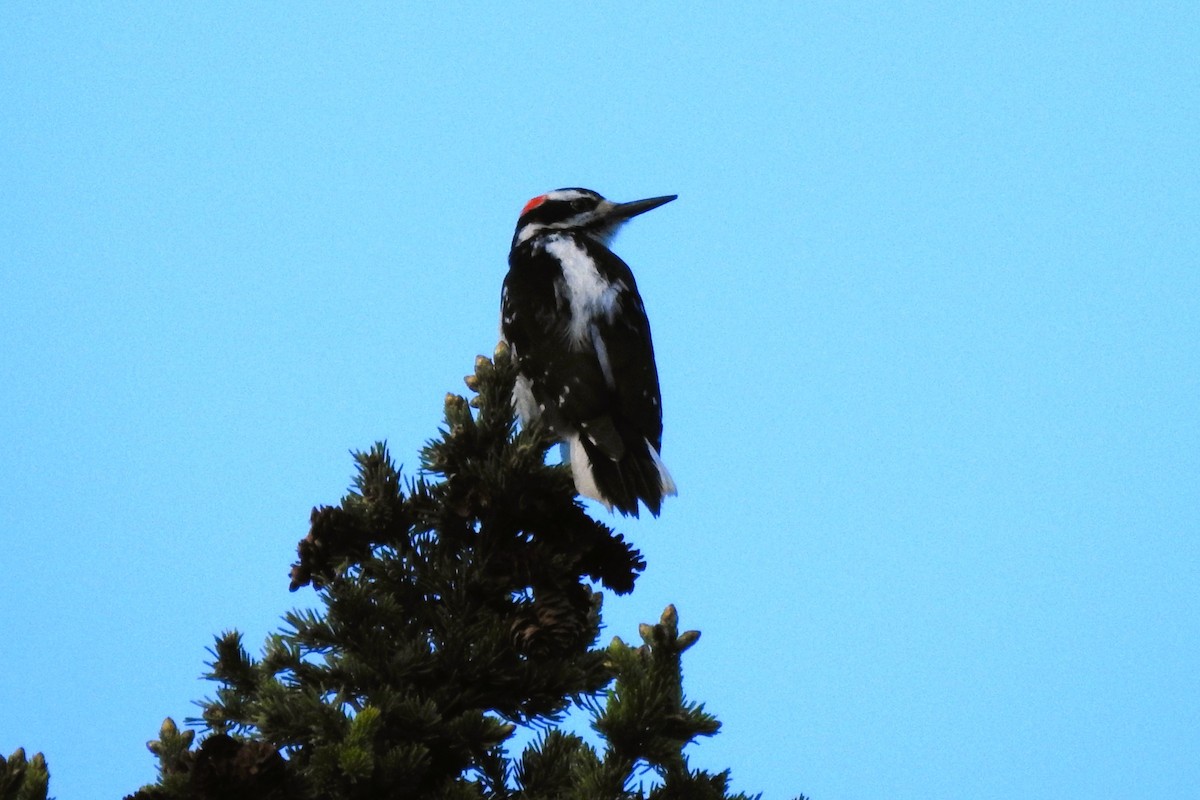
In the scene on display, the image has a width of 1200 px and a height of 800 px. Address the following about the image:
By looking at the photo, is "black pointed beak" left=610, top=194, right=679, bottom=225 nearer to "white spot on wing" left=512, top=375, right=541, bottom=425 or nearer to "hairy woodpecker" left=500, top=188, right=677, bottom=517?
"hairy woodpecker" left=500, top=188, right=677, bottom=517

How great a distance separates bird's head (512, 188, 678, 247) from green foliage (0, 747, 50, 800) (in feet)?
12.6

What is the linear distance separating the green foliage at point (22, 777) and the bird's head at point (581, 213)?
3.83 m

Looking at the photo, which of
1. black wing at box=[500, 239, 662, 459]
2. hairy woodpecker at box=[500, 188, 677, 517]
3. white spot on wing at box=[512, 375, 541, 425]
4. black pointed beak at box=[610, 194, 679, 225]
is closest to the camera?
hairy woodpecker at box=[500, 188, 677, 517]

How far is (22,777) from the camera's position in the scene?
7.18 feet

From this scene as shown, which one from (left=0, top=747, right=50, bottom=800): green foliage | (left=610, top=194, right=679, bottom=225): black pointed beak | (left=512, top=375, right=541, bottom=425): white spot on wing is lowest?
(left=0, top=747, right=50, bottom=800): green foliage

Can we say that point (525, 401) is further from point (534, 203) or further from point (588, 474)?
point (534, 203)

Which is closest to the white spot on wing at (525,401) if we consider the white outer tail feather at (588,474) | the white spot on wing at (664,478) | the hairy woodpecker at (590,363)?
the hairy woodpecker at (590,363)

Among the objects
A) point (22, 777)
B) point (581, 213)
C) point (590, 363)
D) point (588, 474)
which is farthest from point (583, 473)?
point (22, 777)

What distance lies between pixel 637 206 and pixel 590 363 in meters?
1.44

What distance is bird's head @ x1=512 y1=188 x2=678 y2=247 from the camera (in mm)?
5746

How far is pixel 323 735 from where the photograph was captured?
6.98 feet

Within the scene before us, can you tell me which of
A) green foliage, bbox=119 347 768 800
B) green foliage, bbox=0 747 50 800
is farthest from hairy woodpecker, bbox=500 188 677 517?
green foliage, bbox=0 747 50 800

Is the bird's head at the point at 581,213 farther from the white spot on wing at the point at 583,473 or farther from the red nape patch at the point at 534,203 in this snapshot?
the white spot on wing at the point at 583,473

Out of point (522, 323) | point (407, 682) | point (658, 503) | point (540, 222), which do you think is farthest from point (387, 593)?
point (540, 222)
